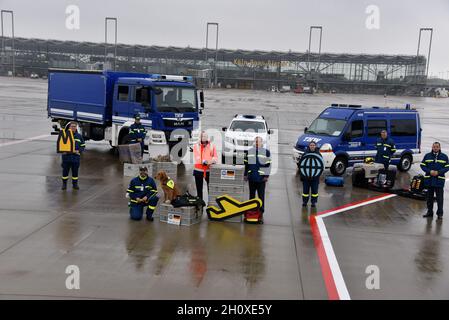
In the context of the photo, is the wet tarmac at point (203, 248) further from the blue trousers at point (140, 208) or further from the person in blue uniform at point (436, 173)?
the person in blue uniform at point (436, 173)

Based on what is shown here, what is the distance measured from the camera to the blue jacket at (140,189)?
10148 millimetres

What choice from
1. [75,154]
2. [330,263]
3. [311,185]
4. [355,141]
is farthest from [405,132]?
[75,154]

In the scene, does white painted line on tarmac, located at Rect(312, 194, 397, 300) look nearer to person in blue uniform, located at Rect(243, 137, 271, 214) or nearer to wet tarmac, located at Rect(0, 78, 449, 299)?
wet tarmac, located at Rect(0, 78, 449, 299)

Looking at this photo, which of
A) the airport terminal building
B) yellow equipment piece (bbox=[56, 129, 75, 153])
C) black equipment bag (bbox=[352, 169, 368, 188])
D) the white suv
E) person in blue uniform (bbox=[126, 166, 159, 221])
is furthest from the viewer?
the airport terminal building

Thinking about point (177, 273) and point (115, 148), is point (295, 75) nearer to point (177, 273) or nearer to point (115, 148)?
point (115, 148)

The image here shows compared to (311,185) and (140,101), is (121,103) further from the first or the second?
(311,185)

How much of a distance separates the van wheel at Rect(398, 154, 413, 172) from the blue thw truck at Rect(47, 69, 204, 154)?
7677mm

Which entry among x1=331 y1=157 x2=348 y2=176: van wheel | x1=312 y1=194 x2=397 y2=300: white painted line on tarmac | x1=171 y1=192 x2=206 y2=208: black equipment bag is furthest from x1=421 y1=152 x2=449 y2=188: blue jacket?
x1=171 y1=192 x2=206 y2=208: black equipment bag

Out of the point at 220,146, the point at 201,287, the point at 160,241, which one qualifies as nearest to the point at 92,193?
the point at 160,241

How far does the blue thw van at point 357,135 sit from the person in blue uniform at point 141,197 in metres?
7.24

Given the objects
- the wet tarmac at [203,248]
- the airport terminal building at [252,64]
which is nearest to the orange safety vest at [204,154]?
the wet tarmac at [203,248]

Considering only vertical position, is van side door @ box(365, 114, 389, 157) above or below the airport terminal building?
below

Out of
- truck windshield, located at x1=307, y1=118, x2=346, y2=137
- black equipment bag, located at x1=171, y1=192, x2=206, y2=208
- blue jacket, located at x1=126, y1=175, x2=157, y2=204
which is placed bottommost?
black equipment bag, located at x1=171, y1=192, x2=206, y2=208

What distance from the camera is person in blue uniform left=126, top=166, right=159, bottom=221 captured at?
10.1 meters
